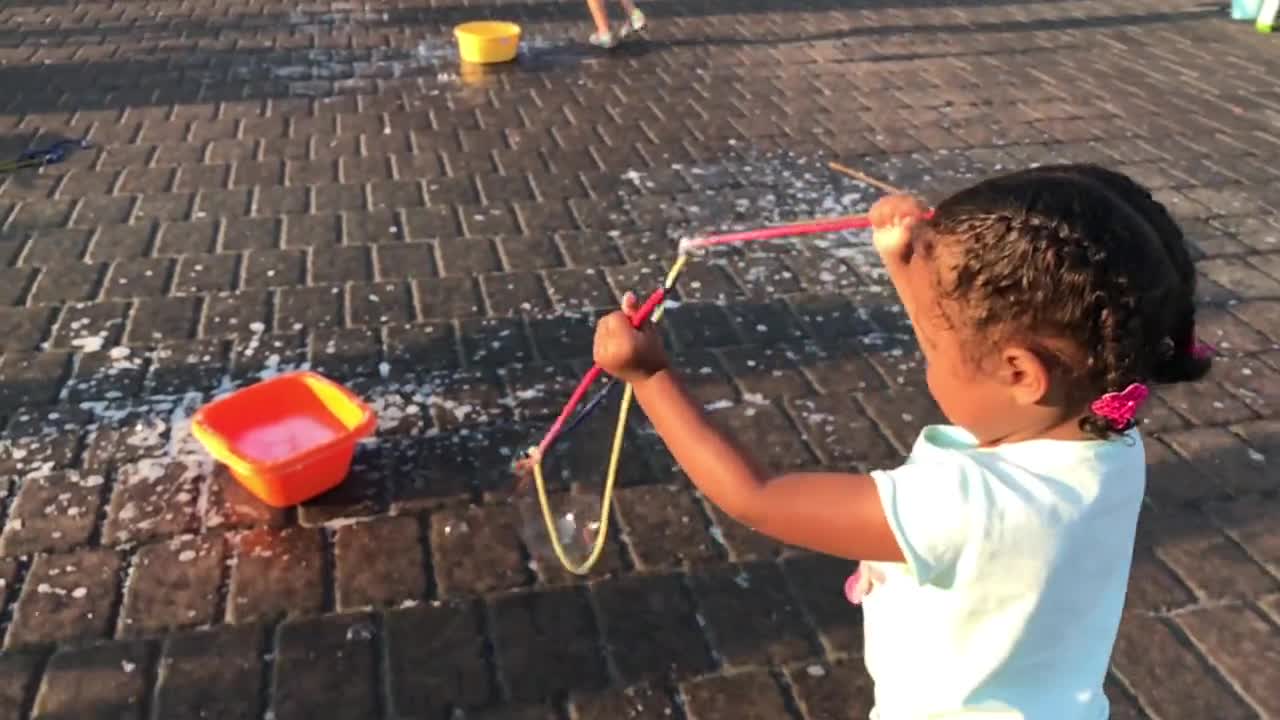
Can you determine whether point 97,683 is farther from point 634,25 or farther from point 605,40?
point 634,25

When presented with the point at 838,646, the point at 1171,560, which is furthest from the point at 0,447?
the point at 1171,560

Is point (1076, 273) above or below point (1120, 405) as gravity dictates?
above

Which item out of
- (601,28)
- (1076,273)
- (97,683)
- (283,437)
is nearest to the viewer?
(1076,273)

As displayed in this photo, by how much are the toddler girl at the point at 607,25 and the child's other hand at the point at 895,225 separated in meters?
5.86

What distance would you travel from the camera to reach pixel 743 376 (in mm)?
3781

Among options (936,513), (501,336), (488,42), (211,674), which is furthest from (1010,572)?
(488,42)

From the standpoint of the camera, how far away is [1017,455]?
1497mm

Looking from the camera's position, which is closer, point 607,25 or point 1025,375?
point 1025,375

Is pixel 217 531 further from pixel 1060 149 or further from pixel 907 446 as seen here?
pixel 1060 149

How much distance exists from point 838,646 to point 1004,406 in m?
1.33

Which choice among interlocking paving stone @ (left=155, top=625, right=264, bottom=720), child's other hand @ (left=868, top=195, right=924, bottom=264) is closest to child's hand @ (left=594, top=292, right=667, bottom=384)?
child's other hand @ (left=868, top=195, right=924, bottom=264)

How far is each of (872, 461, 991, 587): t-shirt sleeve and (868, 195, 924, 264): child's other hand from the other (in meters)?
0.37

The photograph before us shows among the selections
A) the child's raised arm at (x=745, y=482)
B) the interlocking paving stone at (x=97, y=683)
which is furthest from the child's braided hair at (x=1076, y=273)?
the interlocking paving stone at (x=97, y=683)

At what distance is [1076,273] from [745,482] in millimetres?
525
